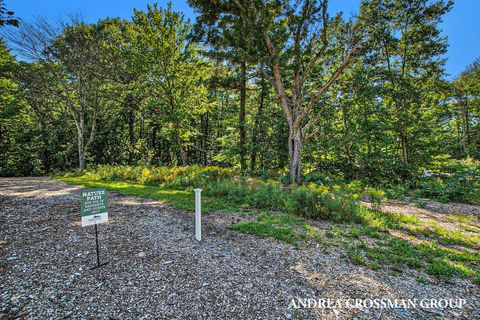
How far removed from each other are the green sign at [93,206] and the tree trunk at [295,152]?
27.8 ft

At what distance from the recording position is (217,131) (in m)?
22.7

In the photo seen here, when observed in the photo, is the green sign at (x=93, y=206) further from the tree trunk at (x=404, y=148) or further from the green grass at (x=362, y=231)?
the tree trunk at (x=404, y=148)

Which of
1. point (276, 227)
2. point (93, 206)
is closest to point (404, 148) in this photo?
point (276, 227)

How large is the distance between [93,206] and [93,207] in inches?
0.6

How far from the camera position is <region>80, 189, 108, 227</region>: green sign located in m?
3.04

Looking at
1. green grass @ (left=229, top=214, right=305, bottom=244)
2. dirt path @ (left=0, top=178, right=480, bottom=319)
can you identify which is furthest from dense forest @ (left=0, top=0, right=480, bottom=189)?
→ dirt path @ (left=0, top=178, right=480, bottom=319)

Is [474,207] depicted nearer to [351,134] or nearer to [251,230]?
[351,134]

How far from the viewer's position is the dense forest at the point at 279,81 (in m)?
9.50

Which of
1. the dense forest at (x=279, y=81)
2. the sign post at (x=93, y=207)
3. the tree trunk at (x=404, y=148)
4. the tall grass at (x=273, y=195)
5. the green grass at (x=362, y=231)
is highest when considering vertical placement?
the dense forest at (x=279, y=81)

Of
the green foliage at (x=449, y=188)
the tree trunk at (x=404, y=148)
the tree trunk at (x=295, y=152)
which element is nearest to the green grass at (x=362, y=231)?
the green foliage at (x=449, y=188)

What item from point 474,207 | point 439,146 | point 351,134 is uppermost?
point 351,134

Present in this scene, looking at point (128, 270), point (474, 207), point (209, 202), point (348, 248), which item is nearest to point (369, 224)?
point (348, 248)

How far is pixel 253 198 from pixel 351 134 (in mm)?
8325

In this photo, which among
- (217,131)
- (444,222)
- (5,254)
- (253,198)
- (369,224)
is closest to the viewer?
(5,254)
